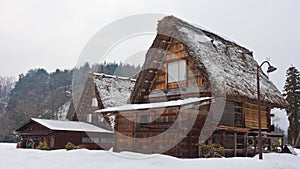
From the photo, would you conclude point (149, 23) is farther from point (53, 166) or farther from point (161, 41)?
point (53, 166)

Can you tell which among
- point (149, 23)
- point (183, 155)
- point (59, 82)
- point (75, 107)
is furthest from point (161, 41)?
point (59, 82)

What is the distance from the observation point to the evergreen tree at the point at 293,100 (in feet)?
84.3

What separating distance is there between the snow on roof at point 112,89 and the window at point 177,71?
31.5 ft

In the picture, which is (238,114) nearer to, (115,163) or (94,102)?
(115,163)

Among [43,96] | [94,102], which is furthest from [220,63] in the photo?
[43,96]

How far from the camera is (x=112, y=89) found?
2695 centimetres

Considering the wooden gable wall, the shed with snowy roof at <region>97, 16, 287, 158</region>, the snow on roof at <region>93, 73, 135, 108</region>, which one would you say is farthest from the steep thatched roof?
the snow on roof at <region>93, 73, 135, 108</region>

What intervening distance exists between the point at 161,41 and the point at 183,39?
1626 millimetres

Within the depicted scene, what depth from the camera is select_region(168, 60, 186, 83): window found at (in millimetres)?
16042

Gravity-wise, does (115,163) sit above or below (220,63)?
below

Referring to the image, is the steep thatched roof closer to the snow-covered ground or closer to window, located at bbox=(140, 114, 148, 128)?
window, located at bbox=(140, 114, 148, 128)

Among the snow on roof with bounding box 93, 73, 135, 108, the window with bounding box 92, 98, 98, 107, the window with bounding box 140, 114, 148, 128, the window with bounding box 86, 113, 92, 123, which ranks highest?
the snow on roof with bounding box 93, 73, 135, 108

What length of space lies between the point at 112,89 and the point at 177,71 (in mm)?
11794

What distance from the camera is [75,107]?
29109mm
